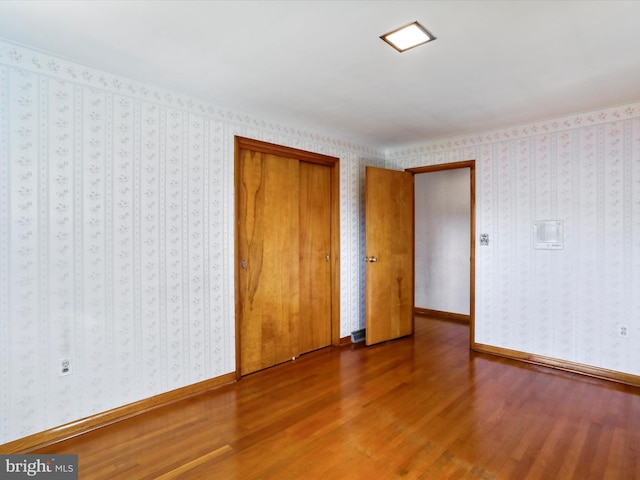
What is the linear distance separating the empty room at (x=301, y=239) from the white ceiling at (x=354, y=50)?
0.02 metres

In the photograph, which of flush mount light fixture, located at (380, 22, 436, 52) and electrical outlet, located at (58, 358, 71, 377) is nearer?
flush mount light fixture, located at (380, 22, 436, 52)

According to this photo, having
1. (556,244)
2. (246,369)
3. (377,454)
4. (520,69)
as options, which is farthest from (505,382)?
(520,69)

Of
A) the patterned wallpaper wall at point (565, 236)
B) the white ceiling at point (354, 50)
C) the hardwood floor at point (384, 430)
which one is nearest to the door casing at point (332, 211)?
the white ceiling at point (354, 50)

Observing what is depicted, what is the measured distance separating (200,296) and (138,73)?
5.69 ft

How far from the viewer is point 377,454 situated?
2.08m

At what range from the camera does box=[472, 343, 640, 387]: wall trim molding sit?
124 inches

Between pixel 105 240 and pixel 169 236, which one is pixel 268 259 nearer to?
pixel 169 236

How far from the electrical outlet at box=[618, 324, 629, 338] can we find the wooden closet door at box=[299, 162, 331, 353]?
278cm

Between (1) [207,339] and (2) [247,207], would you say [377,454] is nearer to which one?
(1) [207,339]

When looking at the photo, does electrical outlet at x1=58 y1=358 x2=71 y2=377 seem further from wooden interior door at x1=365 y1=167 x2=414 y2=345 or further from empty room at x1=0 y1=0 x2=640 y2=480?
wooden interior door at x1=365 y1=167 x2=414 y2=345

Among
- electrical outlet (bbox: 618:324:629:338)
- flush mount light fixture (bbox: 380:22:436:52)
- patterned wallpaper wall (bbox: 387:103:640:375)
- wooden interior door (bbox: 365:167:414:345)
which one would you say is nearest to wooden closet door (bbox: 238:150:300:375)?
wooden interior door (bbox: 365:167:414:345)

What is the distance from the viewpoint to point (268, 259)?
355cm

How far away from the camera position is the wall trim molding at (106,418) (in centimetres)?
213

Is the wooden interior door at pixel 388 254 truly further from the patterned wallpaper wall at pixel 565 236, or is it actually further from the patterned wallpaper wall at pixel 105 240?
the patterned wallpaper wall at pixel 105 240
